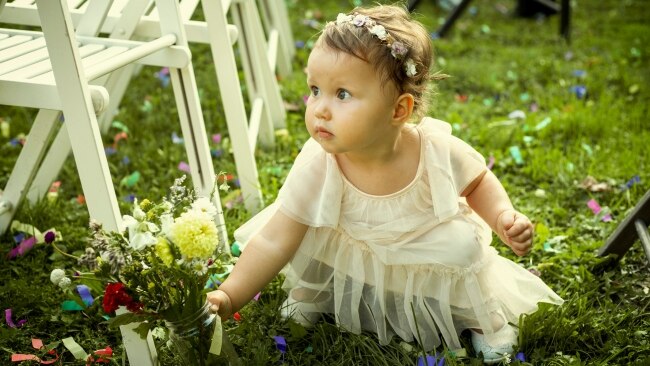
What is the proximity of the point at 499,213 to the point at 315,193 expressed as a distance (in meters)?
0.47

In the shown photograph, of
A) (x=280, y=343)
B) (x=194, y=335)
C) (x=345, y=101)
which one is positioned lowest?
(x=280, y=343)

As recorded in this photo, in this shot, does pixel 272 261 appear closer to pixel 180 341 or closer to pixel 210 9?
pixel 180 341

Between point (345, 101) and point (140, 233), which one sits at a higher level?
point (345, 101)

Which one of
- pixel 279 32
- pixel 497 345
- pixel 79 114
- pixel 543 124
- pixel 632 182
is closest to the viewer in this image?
pixel 79 114

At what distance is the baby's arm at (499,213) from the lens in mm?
1804

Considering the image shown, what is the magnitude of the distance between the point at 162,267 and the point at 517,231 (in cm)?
85

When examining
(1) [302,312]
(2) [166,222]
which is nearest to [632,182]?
(1) [302,312]

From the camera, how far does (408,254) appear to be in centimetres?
185

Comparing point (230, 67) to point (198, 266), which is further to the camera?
point (230, 67)

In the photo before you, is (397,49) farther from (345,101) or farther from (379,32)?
(345,101)

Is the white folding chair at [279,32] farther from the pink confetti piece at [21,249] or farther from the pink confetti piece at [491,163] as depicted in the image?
the pink confetti piece at [21,249]

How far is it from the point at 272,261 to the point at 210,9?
0.94m

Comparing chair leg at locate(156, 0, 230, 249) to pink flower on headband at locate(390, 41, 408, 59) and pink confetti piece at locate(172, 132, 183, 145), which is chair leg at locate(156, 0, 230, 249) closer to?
pink flower on headband at locate(390, 41, 408, 59)

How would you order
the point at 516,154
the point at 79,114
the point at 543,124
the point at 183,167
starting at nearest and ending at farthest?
the point at 79,114, the point at 183,167, the point at 516,154, the point at 543,124
